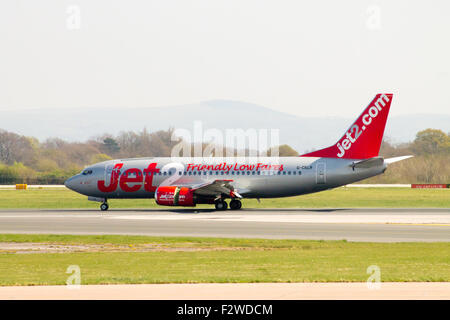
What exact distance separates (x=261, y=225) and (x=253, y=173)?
15.8 m

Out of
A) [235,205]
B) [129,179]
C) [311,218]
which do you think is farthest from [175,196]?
[311,218]

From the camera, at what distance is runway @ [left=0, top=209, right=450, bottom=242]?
3222cm

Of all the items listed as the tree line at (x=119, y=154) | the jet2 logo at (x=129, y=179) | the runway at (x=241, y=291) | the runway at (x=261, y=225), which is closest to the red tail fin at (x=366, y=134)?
the runway at (x=261, y=225)

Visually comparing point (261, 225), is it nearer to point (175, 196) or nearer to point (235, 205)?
point (175, 196)

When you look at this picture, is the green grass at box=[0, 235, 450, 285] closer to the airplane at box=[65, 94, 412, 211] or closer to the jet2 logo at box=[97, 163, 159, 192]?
the airplane at box=[65, 94, 412, 211]

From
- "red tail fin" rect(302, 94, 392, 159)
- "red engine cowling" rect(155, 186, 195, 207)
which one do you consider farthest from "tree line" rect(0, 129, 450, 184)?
"red engine cowling" rect(155, 186, 195, 207)

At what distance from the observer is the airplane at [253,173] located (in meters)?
51.2

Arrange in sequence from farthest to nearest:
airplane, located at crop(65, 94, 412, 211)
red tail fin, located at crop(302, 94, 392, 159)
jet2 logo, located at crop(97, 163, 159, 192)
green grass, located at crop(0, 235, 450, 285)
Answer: jet2 logo, located at crop(97, 163, 159, 192) → red tail fin, located at crop(302, 94, 392, 159) → airplane, located at crop(65, 94, 412, 211) → green grass, located at crop(0, 235, 450, 285)

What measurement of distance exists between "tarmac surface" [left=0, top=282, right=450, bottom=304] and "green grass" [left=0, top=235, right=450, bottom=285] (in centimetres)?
111

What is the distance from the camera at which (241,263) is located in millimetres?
21891

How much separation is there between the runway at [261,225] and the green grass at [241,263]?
10.2ft

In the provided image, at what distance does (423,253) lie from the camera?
24.4m
